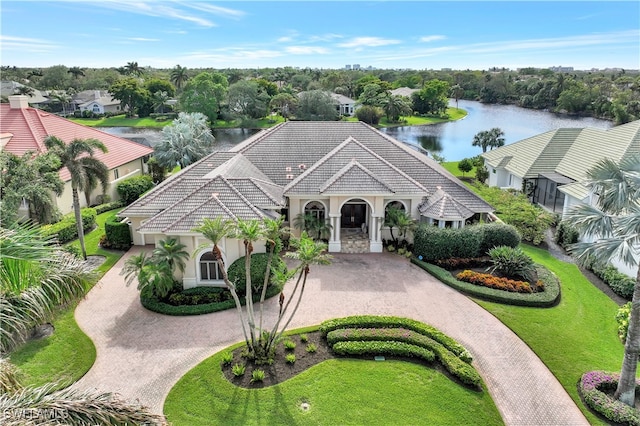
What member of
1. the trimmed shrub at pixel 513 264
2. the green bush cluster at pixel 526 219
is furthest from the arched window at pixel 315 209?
the green bush cluster at pixel 526 219

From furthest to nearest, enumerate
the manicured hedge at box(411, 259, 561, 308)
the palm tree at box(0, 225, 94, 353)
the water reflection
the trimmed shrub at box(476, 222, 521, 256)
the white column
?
the water reflection, the white column, the trimmed shrub at box(476, 222, 521, 256), the manicured hedge at box(411, 259, 561, 308), the palm tree at box(0, 225, 94, 353)

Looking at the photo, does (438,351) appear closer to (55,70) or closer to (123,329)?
(123,329)

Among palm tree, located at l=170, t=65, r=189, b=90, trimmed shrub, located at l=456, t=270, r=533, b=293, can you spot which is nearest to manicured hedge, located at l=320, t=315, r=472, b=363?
trimmed shrub, located at l=456, t=270, r=533, b=293

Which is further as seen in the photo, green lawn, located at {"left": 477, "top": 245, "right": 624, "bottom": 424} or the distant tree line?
the distant tree line

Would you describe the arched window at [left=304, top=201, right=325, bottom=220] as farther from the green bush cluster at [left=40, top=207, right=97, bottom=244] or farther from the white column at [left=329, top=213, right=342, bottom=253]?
the green bush cluster at [left=40, top=207, right=97, bottom=244]

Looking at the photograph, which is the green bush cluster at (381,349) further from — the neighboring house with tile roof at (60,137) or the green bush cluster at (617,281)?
the neighboring house with tile roof at (60,137)

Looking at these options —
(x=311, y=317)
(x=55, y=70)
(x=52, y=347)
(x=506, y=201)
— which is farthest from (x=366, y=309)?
(x=55, y=70)
